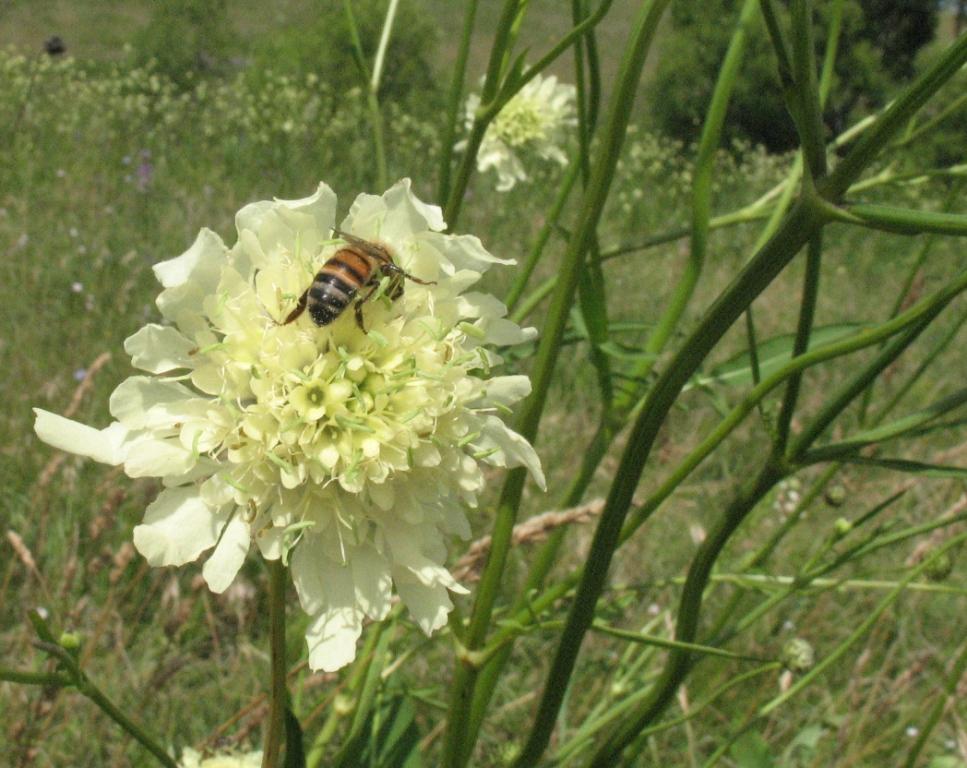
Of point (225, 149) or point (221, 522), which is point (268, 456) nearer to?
point (221, 522)

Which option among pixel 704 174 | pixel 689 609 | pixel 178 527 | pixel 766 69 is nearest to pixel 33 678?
pixel 178 527

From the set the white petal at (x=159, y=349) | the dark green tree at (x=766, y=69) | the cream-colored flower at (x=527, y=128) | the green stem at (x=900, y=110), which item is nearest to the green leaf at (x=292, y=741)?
the white petal at (x=159, y=349)

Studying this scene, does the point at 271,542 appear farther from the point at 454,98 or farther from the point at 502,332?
the point at 454,98

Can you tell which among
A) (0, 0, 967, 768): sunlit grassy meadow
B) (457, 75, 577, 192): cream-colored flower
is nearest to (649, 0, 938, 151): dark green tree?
(0, 0, 967, 768): sunlit grassy meadow

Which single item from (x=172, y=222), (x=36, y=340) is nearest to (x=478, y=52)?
(x=172, y=222)

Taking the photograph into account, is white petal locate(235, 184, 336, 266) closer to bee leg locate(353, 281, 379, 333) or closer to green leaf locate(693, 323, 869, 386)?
bee leg locate(353, 281, 379, 333)
